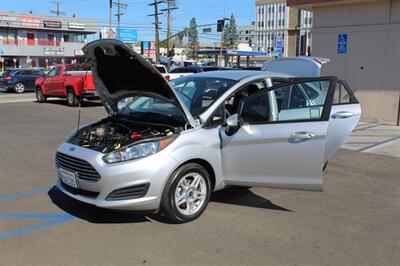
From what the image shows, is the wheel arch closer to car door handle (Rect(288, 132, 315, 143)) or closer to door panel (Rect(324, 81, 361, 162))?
car door handle (Rect(288, 132, 315, 143))

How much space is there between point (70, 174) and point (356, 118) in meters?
3.92

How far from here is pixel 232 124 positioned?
488 centimetres

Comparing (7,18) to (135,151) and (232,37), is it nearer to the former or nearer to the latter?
(135,151)

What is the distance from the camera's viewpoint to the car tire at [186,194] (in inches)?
181

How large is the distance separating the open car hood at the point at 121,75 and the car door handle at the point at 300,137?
1.11 meters

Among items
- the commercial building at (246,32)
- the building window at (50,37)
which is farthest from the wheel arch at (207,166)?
the commercial building at (246,32)

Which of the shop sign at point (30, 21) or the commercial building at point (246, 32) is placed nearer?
the shop sign at point (30, 21)

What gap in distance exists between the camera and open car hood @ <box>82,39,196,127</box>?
190 inches

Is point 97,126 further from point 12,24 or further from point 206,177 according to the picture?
point 12,24

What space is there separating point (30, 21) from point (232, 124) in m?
65.8

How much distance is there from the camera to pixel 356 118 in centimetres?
612

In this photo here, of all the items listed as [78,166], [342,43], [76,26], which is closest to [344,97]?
[78,166]

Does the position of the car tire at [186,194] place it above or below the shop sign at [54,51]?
below

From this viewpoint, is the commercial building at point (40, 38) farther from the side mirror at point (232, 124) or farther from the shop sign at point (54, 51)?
the side mirror at point (232, 124)
